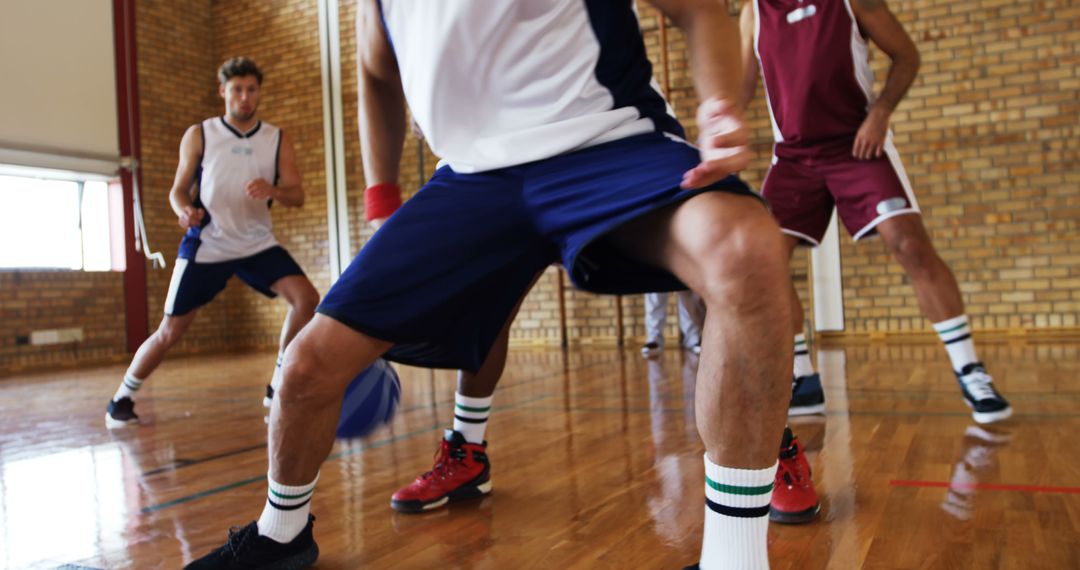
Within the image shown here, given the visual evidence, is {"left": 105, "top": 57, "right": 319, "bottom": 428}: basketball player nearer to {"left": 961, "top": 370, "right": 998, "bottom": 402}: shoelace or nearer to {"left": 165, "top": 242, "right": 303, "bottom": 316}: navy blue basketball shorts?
{"left": 165, "top": 242, "right": 303, "bottom": 316}: navy blue basketball shorts

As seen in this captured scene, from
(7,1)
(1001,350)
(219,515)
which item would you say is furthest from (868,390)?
(7,1)

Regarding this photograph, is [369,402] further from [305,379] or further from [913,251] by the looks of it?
[913,251]

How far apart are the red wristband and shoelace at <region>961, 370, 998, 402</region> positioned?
2312 millimetres

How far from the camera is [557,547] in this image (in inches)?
72.6

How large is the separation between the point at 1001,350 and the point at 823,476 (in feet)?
13.6

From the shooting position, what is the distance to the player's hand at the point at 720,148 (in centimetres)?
119

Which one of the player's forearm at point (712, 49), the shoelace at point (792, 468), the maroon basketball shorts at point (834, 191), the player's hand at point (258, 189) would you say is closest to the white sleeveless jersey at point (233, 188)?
the player's hand at point (258, 189)

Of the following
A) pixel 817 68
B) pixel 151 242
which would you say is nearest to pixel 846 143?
pixel 817 68

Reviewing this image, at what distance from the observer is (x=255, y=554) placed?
5.64ft

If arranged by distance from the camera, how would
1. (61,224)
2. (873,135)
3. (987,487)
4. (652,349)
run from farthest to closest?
(61,224) → (652,349) → (873,135) → (987,487)

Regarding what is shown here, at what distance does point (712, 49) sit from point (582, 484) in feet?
4.57

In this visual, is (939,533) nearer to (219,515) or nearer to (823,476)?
(823,476)

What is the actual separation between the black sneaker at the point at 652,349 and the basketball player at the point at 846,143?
140 inches

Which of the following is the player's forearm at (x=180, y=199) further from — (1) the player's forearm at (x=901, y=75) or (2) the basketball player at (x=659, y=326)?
(2) the basketball player at (x=659, y=326)
